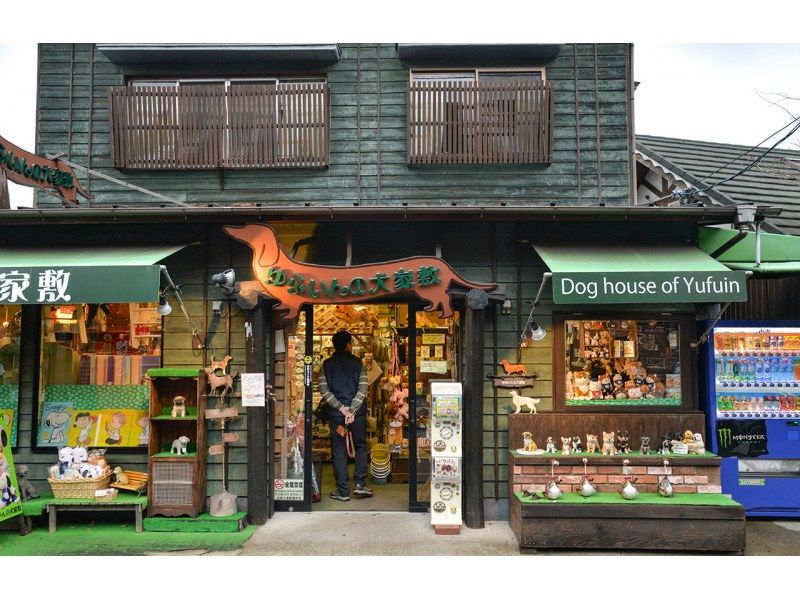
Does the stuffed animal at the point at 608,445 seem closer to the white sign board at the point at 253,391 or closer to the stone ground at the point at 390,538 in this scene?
the stone ground at the point at 390,538

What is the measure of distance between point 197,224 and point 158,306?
1.21 metres

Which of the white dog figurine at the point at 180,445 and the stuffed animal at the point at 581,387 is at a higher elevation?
the stuffed animal at the point at 581,387

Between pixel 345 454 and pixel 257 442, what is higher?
pixel 257 442

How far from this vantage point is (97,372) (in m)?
7.66

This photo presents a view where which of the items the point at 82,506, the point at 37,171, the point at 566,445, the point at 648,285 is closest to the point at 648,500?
the point at 566,445

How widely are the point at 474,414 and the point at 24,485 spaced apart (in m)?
5.71

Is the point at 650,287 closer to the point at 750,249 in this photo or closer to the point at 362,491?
the point at 750,249

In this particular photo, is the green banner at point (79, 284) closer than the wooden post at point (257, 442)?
Yes

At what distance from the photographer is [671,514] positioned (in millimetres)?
6141

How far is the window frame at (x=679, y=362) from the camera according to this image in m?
7.24

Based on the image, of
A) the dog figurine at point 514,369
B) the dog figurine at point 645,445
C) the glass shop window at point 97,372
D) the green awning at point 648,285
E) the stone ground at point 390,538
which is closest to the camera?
the stone ground at point 390,538

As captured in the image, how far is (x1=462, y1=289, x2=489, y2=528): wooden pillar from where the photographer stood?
677 cm

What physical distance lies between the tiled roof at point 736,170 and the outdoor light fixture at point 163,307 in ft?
26.0

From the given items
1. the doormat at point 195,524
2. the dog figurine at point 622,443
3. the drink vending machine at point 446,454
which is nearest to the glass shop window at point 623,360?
the dog figurine at point 622,443
